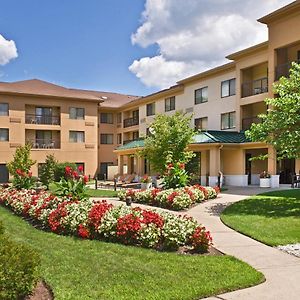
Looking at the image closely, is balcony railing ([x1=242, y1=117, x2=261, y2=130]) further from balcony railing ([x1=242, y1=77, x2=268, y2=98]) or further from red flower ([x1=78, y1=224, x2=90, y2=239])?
red flower ([x1=78, y1=224, x2=90, y2=239])

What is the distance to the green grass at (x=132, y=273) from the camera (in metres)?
5.94

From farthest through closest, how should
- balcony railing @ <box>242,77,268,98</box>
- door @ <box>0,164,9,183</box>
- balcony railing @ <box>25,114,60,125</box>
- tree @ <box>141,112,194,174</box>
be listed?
balcony railing @ <box>25,114,60,125</box> → door @ <box>0,164,9,183</box> → balcony railing @ <box>242,77,268,98</box> → tree @ <box>141,112,194,174</box>

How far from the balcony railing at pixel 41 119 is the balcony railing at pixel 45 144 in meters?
2.11

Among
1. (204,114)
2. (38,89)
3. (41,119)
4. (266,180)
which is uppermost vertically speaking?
(38,89)

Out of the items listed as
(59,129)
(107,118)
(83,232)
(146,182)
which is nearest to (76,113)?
(59,129)

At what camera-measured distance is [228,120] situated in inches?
1297

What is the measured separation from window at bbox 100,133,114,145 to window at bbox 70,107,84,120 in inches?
215

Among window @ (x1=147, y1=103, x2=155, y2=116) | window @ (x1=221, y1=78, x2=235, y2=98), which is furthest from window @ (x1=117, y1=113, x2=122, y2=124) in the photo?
window @ (x1=221, y1=78, x2=235, y2=98)

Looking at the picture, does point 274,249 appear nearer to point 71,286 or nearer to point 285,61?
point 71,286

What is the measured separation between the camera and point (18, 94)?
1667 inches

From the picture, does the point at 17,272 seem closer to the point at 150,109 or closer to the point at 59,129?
the point at 150,109

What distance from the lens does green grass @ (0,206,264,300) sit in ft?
19.5

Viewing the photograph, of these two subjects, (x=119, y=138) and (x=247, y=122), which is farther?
(x=119, y=138)

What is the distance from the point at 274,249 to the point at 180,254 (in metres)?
2.42
